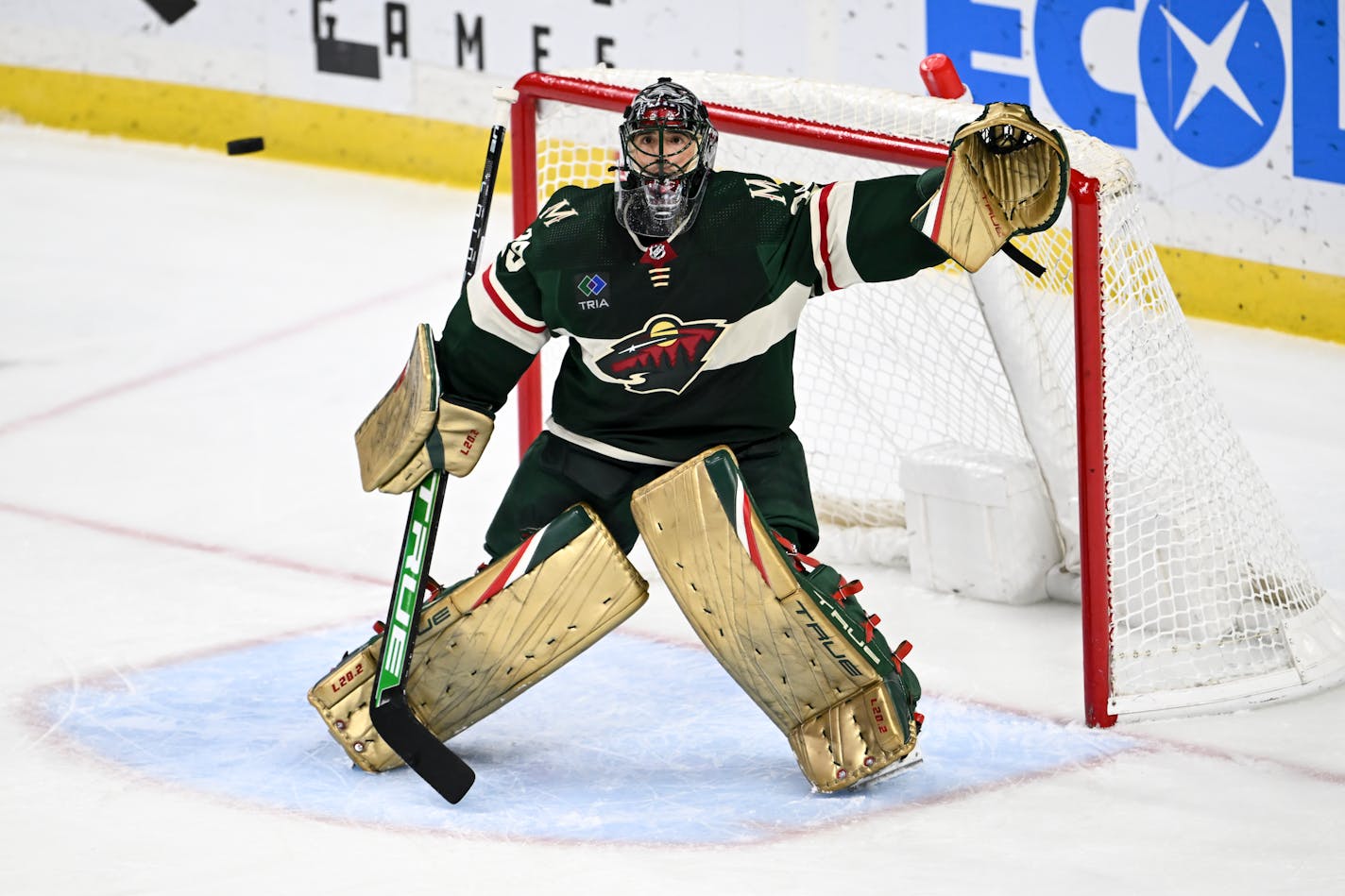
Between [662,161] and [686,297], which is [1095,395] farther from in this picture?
[662,161]

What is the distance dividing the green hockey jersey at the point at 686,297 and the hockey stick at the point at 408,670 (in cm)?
19

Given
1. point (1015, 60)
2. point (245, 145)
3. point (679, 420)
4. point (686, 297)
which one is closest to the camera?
point (686, 297)

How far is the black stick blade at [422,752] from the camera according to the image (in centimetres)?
322

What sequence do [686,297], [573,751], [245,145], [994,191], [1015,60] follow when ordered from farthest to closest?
1. [245,145]
2. [1015,60]
3. [573,751]
4. [686,297]
5. [994,191]

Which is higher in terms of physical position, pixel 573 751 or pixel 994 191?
pixel 994 191

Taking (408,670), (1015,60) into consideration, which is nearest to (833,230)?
(408,670)

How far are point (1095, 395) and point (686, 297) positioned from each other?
0.66 m

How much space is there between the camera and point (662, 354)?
3.22m

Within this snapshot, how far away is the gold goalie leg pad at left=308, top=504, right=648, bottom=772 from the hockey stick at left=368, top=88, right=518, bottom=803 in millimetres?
29

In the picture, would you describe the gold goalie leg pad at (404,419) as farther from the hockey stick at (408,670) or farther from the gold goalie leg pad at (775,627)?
the gold goalie leg pad at (775,627)

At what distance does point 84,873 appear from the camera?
3.01 meters

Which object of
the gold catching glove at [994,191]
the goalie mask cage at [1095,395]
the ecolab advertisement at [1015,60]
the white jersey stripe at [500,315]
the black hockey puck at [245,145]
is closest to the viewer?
the gold catching glove at [994,191]

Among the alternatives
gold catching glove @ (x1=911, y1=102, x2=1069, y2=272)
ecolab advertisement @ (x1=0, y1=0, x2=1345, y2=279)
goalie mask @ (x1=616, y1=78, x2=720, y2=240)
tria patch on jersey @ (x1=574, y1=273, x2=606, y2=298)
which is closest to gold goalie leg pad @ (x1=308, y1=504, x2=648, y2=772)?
tria patch on jersey @ (x1=574, y1=273, x2=606, y2=298)

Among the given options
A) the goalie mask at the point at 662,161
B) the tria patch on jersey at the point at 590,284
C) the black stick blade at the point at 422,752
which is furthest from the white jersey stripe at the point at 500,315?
the black stick blade at the point at 422,752
